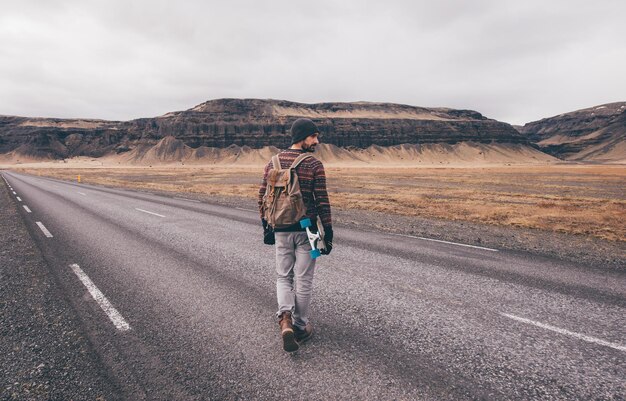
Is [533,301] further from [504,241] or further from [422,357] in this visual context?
[504,241]

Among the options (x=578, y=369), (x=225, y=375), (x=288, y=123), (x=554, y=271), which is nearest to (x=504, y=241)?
(x=554, y=271)

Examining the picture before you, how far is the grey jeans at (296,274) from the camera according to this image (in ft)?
11.8

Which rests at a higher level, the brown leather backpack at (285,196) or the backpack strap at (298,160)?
the backpack strap at (298,160)

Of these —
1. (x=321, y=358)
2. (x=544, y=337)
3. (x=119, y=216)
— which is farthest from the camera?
(x=119, y=216)

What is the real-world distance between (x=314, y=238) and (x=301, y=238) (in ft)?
0.60

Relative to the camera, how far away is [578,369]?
3.20m

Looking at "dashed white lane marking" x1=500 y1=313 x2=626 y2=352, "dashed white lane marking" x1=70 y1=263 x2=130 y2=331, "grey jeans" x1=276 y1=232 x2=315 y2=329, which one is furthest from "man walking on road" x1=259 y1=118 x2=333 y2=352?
"dashed white lane marking" x1=500 y1=313 x2=626 y2=352

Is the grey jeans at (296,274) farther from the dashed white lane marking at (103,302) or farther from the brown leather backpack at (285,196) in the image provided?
the dashed white lane marking at (103,302)

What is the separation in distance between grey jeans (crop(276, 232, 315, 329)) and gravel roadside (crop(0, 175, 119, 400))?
174 cm

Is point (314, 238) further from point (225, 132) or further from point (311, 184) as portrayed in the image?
point (225, 132)

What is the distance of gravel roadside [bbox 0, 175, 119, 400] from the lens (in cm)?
287

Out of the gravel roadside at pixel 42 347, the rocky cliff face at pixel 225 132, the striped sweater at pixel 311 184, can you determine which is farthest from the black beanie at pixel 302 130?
the rocky cliff face at pixel 225 132

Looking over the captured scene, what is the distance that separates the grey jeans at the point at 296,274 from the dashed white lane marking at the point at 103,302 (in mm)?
2003

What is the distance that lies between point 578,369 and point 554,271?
3.80 m
